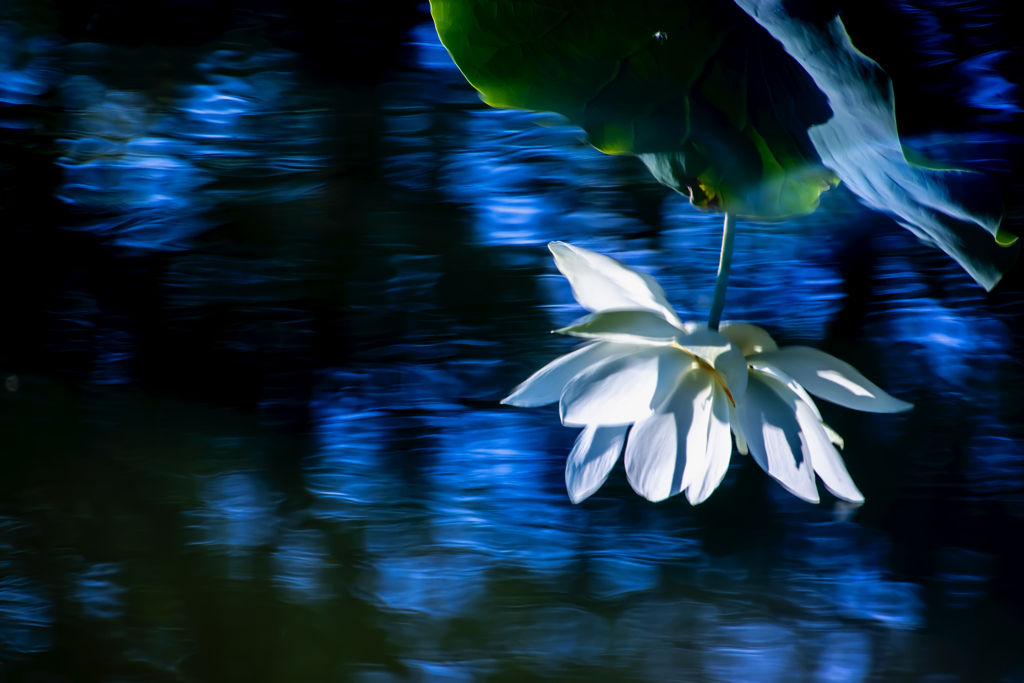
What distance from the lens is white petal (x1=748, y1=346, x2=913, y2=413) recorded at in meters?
0.19

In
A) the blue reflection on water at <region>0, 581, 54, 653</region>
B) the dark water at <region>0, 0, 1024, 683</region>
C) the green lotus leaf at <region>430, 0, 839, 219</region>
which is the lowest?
the blue reflection on water at <region>0, 581, 54, 653</region>

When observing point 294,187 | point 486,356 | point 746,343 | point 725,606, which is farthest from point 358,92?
point 725,606

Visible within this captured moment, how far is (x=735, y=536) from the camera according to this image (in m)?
0.39

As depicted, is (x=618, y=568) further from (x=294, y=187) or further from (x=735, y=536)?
(x=294, y=187)

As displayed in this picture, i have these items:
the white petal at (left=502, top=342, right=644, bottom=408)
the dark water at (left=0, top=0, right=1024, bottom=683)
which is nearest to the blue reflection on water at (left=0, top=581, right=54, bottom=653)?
the dark water at (left=0, top=0, right=1024, bottom=683)

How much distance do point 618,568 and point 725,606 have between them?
3.1 inches

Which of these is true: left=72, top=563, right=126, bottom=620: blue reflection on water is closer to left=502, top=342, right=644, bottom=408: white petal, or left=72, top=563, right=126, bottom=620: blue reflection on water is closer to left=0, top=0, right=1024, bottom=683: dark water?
left=0, top=0, right=1024, bottom=683: dark water

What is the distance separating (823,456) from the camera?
0.67 feet

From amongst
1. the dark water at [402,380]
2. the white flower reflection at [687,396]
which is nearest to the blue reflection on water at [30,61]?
the dark water at [402,380]

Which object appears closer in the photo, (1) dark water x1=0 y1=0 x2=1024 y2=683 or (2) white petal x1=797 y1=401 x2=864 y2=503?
(2) white petal x1=797 y1=401 x2=864 y2=503

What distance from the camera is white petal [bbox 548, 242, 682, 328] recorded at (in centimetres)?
21

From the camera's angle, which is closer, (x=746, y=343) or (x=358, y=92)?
(x=746, y=343)

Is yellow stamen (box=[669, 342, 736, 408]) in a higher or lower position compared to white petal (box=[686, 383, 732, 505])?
higher

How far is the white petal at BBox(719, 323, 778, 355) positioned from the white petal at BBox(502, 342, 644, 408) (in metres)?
0.03
